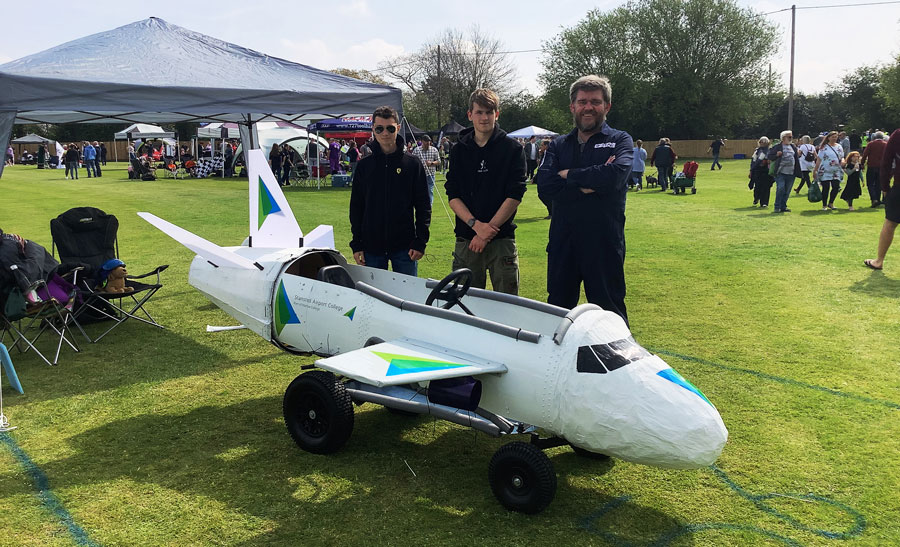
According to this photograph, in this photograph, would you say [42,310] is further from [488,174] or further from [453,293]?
[488,174]

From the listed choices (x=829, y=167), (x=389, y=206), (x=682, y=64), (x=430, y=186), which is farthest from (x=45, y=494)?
(x=682, y=64)

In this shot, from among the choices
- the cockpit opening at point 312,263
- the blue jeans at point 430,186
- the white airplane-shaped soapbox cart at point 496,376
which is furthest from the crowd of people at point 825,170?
the white airplane-shaped soapbox cart at point 496,376

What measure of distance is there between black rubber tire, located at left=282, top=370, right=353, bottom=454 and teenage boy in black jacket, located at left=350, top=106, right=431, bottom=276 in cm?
151

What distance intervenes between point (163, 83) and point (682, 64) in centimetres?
5622

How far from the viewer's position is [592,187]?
4145 mm

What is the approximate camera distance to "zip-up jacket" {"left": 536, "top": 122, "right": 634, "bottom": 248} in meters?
4.16

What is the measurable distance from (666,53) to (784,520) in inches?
2304

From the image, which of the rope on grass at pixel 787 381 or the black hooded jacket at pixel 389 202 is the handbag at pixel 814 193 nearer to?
the rope on grass at pixel 787 381

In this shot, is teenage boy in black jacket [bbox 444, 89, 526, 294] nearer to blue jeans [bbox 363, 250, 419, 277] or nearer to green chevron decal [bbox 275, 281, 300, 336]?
blue jeans [bbox 363, 250, 419, 277]

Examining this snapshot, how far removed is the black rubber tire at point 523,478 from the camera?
3.36 metres

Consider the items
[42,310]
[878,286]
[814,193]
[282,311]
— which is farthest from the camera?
[814,193]

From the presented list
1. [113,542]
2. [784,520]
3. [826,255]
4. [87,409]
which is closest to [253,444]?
[113,542]

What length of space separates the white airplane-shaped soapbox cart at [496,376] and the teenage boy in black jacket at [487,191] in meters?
0.74

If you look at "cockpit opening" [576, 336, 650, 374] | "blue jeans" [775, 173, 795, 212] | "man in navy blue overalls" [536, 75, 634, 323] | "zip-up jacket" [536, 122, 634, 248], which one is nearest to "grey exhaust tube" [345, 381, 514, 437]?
"cockpit opening" [576, 336, 650, 374]
